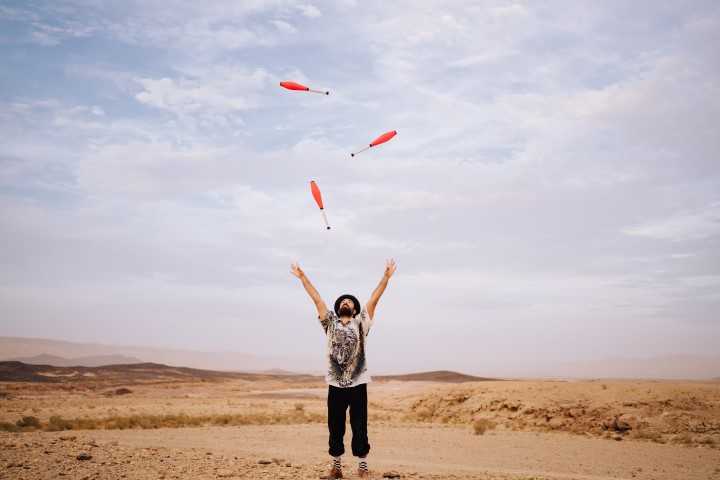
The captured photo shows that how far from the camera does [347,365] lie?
27.5 feet

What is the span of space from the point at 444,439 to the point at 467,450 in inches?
102

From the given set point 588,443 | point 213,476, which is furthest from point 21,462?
point 588,443

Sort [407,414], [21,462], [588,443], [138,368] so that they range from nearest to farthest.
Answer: [21,462]
[588,443]
[407,414]
[138,368]

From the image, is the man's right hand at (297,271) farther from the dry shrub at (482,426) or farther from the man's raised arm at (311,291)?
the dry shrub at (482,426)

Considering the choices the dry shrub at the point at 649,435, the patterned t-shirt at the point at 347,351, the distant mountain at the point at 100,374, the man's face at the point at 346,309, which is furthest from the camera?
the distant mountain at the point at 100,374

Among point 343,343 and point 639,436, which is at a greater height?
point 343,343

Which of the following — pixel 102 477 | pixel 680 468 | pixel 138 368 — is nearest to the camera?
pixel 102 477

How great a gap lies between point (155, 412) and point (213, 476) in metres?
22.7

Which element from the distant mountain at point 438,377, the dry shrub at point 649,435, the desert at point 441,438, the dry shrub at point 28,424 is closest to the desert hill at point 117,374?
the distant mountain at point 438,377

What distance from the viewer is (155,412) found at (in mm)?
29812

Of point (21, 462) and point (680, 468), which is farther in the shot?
point (680, 468)

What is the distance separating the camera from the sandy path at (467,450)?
13.1 m

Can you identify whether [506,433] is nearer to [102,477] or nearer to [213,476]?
[213,476]

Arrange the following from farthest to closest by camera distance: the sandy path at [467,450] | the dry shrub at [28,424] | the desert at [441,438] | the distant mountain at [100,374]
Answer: the distant mountain at [100,374] → the dry shrub at [28,424] → the sandy path at [467,450] → the desert at [441,438]
